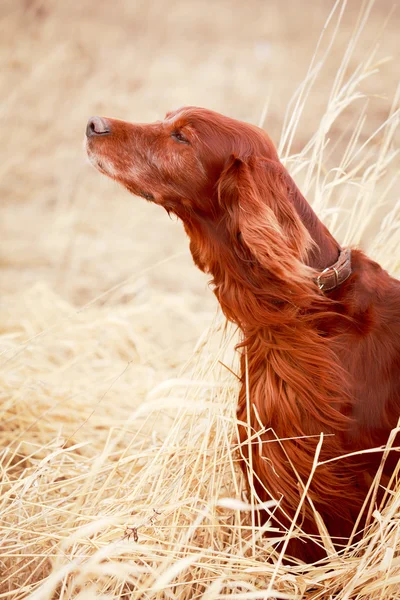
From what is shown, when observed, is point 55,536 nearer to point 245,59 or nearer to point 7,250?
point 7,250

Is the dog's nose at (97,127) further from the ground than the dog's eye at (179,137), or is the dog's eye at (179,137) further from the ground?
the dog's nose at (97,127)

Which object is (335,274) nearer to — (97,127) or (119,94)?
(97,127)

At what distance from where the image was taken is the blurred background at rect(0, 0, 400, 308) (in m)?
5.61

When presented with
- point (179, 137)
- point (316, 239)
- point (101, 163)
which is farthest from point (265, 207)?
point (101, 163)

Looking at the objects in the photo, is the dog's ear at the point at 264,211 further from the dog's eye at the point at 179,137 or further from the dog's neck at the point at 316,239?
the dog's eye at the point at 179,137

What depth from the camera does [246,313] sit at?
2146 mm

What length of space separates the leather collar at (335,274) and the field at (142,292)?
1.68ft

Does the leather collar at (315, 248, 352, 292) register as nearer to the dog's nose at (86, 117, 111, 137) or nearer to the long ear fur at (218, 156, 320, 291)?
the long ear fur at (218, 156, 320, 291)

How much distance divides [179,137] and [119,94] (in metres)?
6.32

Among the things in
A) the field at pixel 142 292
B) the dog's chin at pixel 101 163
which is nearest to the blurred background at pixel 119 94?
the field at pixel 142 292

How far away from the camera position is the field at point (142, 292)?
1.99m

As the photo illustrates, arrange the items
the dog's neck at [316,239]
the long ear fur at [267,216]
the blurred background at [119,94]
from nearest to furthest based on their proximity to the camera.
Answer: the long ear fur at [267,216], the dog's neck at [316,239], the blurred background at [119,94]

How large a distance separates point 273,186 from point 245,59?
7652 mm

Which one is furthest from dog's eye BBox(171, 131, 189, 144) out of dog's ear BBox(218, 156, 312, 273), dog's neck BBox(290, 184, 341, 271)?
dog's neck BBox(290, 184, 341, 271)
